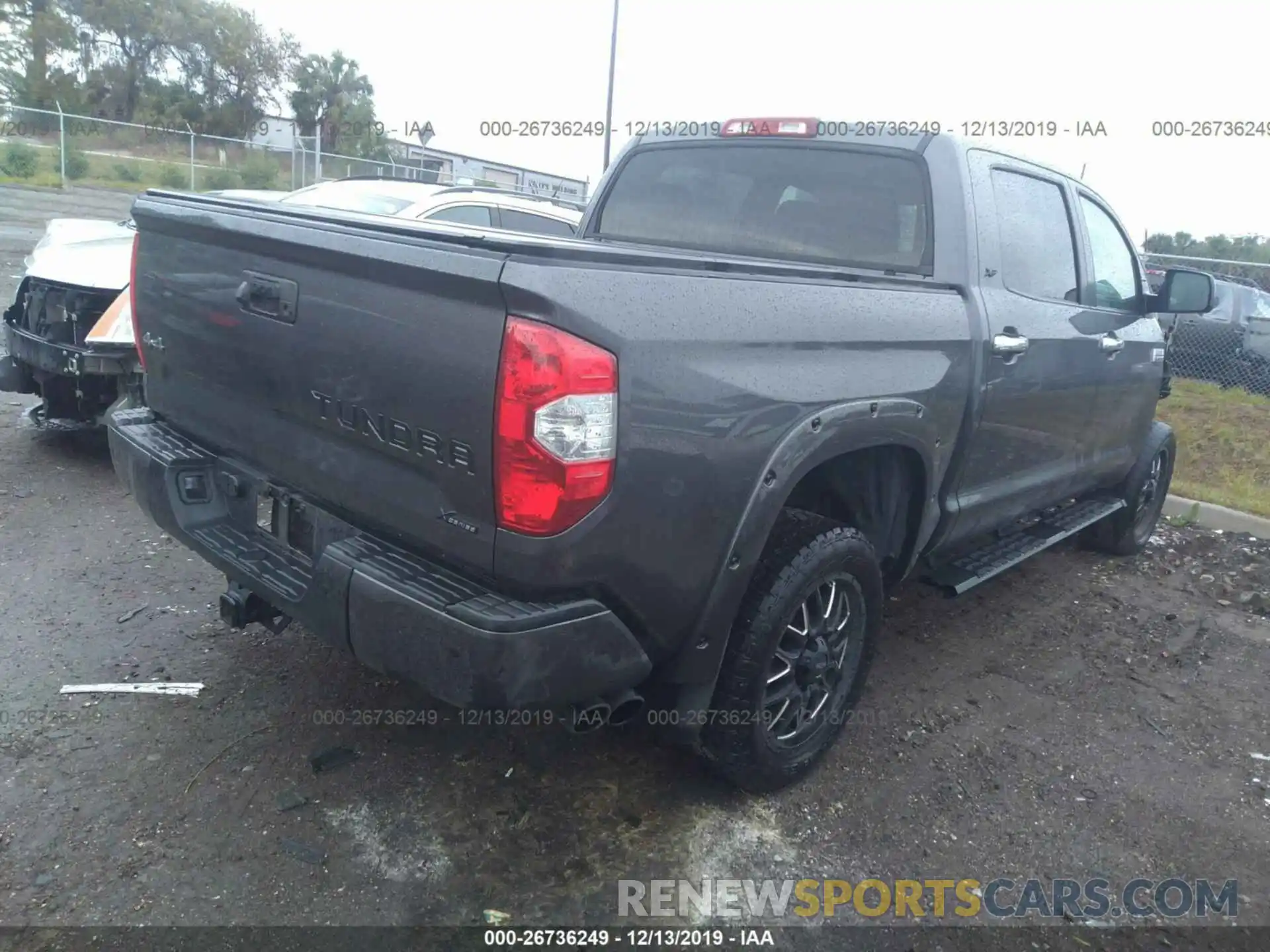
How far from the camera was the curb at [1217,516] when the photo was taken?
20.6ft

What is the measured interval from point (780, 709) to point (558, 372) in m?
1.39

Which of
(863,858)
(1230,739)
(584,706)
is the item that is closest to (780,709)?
(863,858)

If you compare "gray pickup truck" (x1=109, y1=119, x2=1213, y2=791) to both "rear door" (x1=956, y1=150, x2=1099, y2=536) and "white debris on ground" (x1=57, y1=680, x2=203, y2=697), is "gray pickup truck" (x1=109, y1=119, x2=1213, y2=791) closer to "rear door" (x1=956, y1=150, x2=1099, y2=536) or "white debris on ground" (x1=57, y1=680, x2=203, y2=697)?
"rear door" (x1=956, y1=150, x2=1099, y2=536)

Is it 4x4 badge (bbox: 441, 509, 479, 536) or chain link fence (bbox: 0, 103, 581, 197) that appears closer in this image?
4x4 badge (bbox: 441, 509, 479, 536)

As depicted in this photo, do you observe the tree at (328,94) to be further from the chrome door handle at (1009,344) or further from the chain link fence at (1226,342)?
the chrome door handle at (1009,344)

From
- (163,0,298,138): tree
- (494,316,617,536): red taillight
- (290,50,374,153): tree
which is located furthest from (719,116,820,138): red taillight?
(163,0,298,138): tree

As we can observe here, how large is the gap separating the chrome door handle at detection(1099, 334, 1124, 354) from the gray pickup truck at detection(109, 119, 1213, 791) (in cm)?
40

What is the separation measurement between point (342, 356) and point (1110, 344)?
346 centimetres

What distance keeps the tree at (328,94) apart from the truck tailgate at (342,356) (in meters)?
37.0

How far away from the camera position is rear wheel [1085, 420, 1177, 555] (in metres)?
5.39

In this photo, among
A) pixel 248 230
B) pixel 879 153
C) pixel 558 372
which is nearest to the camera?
pixel 558 372

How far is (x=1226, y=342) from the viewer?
451 inches

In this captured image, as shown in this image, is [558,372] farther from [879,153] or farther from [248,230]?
[879,153]

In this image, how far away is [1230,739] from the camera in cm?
368
